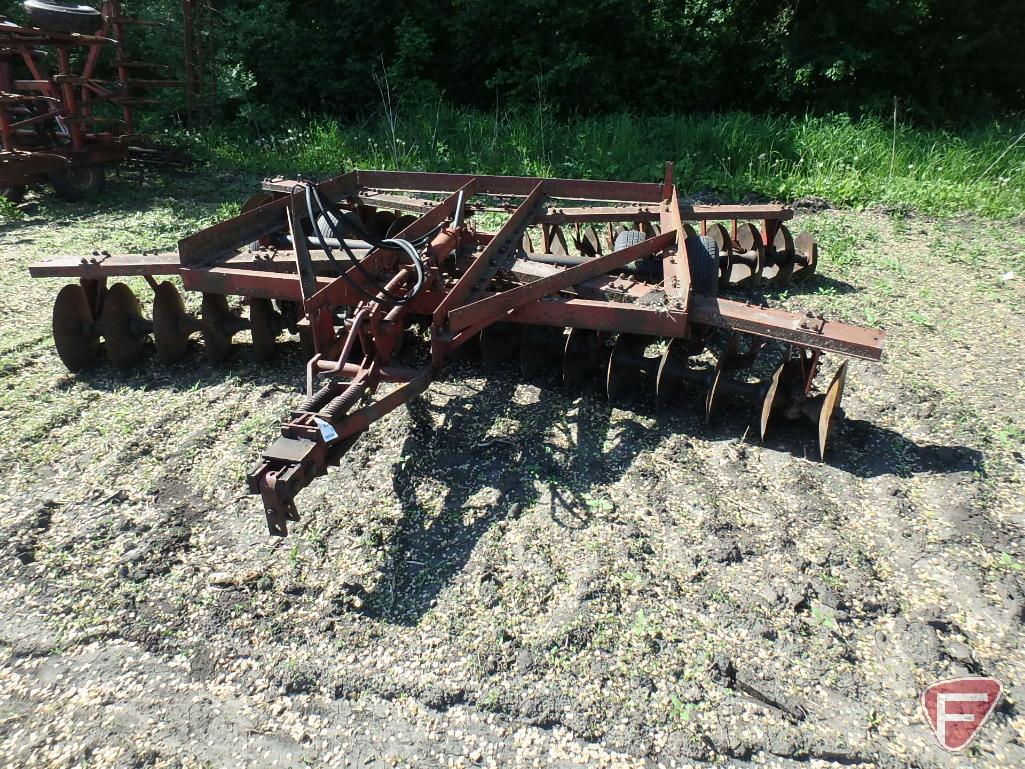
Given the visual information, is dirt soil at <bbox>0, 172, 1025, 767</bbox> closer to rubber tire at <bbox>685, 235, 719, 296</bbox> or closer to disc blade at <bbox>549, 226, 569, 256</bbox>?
rubber tire at <bbox>685, 235, 719, 296</bbox>

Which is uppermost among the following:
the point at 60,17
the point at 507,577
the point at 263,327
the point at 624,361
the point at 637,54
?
the point at 60,17

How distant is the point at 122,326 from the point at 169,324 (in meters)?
0.29

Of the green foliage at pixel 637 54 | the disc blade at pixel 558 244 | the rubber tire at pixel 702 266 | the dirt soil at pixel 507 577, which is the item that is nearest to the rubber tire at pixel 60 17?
the green foliage at pixel 637 54

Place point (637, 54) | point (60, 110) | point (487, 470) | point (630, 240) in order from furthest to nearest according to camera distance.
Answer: point (637, 54)
point (60, 110)
point (630, 240)
point (487, 470)

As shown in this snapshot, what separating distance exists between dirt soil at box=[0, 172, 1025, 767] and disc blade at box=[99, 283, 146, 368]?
0.13m

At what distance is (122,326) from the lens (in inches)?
165

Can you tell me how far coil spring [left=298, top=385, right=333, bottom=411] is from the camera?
2.79 metres

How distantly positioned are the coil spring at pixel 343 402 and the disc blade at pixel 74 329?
7.51ft

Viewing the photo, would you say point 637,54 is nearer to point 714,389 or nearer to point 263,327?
point 263,327

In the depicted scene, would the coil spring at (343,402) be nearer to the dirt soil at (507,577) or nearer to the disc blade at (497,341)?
the dirt soil at (507,577)

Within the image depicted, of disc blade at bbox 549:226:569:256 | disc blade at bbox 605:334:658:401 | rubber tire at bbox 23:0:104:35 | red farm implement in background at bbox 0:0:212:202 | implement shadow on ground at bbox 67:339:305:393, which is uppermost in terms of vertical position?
rubber tire at bbox 23:0:104:35

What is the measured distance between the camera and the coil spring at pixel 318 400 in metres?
2.79

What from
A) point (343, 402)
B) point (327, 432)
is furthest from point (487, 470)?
point (327, 432)

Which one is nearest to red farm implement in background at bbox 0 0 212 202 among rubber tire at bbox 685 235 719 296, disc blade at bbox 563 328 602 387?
disc blade at bbox 563 328 602 387
